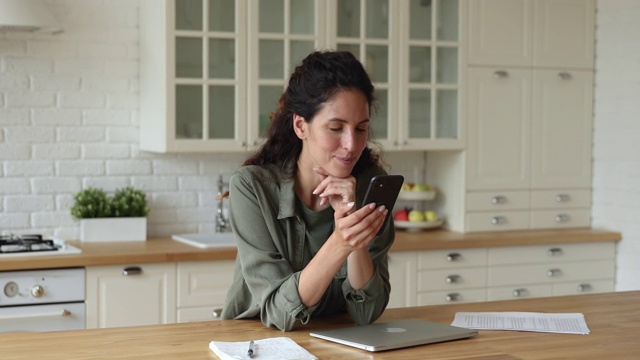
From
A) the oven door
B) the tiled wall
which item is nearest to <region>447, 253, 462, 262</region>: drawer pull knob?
the tiled wall

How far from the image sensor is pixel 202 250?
433 cm

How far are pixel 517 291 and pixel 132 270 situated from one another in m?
2.09

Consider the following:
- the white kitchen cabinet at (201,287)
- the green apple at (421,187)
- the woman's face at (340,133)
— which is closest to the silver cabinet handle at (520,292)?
the green apple at (421,187)


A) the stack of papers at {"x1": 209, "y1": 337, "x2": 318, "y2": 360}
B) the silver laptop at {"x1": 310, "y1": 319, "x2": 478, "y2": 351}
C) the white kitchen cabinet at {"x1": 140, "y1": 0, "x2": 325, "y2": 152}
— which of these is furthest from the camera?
the white kitchen cabinet at {"x1": 140, "y1": 0, "x2": 325, "y2": 152}

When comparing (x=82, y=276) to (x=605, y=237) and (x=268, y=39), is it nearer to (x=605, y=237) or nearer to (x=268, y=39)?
(x=268, y=39)

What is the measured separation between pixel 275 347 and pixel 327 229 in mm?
576

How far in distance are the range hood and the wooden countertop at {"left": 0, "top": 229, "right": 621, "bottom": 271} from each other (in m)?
1.03

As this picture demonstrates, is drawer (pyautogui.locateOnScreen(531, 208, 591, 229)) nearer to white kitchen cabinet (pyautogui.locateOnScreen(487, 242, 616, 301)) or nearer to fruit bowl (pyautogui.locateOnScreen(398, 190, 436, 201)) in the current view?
white kitchen cabinet (pyautogui.locateOnScreen(487, 242, 616, 301))

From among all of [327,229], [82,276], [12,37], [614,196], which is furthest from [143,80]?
[614,196]

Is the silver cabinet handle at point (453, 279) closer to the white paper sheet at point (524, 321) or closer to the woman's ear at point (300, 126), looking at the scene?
the white paper sheet at point (524, 321)

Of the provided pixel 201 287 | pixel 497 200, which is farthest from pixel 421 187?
pixel 201 287

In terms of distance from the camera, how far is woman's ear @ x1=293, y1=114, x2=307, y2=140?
8.73 ft

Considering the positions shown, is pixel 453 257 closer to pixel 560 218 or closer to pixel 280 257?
pixel 560 218

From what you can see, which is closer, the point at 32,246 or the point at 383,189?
the point at 383,189
